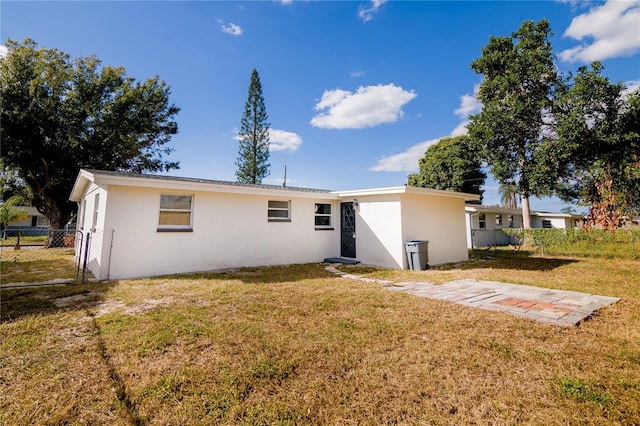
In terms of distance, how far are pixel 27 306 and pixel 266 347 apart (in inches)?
182

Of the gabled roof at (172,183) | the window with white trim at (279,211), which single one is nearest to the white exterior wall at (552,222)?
the gabled roof at (172,183)

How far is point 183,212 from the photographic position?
8.29 metres

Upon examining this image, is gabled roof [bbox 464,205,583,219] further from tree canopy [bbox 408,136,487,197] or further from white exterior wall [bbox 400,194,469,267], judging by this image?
white exterior wall [bbox 400,194,469,267]

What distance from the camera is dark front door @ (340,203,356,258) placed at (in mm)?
10688

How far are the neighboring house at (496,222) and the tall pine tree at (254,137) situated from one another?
17.8 meters

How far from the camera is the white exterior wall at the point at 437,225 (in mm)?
9391

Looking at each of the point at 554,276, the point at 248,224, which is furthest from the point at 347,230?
the point at 554,276

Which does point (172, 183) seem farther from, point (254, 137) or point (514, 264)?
point (254, 137)

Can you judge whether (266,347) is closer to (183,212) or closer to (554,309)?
(554,309)

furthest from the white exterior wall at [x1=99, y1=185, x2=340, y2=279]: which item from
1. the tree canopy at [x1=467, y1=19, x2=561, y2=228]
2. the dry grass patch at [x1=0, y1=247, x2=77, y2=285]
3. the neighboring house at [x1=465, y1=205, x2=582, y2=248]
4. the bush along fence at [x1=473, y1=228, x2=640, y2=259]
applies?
the neighboring house at [x1=465, y1=205, x2=582, y2=248]

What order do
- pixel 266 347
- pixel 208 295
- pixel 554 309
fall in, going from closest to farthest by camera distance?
pixel 266 347, pixel 554 309, pixel 208 295

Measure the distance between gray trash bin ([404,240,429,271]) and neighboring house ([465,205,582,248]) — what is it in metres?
11.1

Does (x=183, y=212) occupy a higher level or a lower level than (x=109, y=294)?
higher

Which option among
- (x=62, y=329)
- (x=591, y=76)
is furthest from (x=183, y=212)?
(x=591, y=76)
